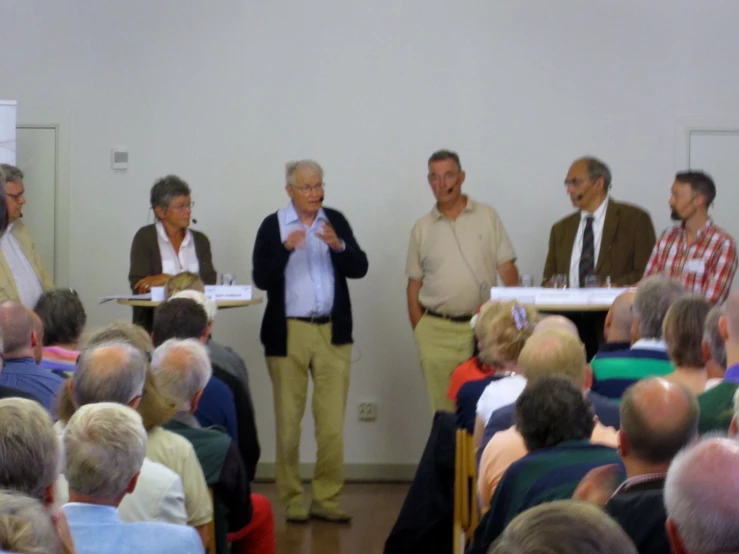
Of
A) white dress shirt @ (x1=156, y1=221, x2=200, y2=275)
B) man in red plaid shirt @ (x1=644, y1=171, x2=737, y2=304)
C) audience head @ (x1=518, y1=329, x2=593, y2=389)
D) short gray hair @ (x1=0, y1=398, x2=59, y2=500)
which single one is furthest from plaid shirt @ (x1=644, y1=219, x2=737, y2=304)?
short gray hair @ (x1=0, y1=398, x2=59, y2=500)

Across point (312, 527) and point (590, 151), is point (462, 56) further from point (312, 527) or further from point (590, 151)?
point (312, 527)

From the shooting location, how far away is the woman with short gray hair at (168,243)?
6105 mm

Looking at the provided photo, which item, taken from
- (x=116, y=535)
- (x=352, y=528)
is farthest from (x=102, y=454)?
(x=352, y=528)

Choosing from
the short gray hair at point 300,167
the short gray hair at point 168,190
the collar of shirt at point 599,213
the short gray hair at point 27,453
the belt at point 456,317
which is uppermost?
the short gray hair at point 300,167

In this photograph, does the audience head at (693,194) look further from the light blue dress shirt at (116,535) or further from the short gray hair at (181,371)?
the light blue dress shirt at (116,535)

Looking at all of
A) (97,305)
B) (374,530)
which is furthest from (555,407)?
(97,305)

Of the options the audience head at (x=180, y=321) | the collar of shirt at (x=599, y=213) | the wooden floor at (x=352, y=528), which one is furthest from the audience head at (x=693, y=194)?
the audience head at (x=180, y=321)

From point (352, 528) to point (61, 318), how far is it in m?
2.34

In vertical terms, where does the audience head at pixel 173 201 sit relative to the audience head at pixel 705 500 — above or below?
above

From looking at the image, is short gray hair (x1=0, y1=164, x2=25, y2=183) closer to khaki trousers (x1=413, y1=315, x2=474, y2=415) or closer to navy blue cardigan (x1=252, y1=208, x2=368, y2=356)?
navy blue cardigan (x1=252, y1=208, x2=368, y2=356)

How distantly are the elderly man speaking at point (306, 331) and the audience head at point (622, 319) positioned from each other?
198 centimetres

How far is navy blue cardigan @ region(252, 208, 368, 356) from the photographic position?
5984 millimetres

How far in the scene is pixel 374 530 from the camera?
18.9 ft

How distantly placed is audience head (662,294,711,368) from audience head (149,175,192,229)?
3.42m
